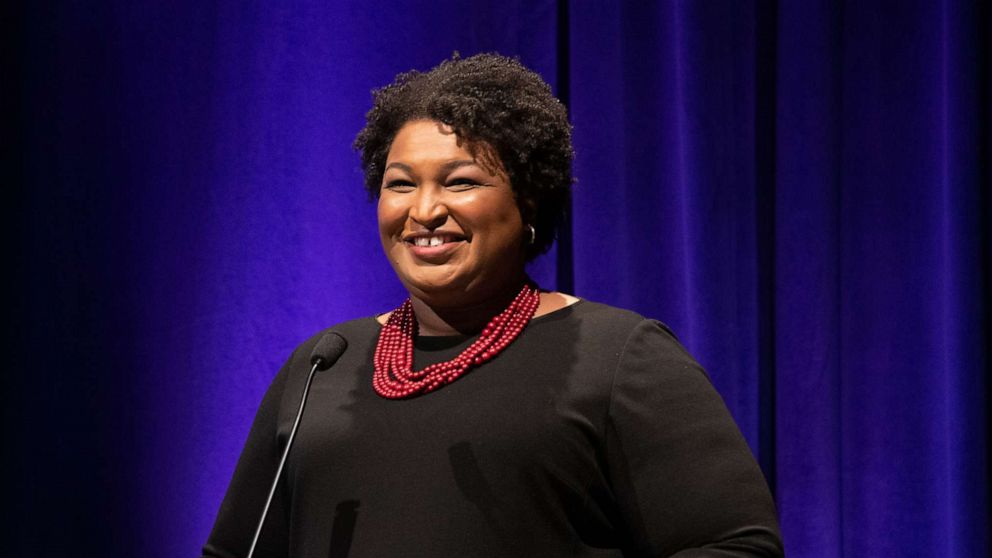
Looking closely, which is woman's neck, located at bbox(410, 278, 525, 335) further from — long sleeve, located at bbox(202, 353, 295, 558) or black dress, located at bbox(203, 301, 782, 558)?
long sleeve, located at bbox(202, 353, 295, 558)

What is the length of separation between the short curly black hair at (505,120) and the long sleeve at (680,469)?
245 millimetres

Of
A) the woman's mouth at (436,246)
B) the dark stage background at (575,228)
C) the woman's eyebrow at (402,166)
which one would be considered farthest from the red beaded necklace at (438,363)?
the dark stage background at (575,228)

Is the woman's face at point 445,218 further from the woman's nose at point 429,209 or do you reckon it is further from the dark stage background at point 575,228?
the dark stage background at point 575,228

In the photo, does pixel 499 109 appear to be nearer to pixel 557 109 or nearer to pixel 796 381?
pixel 557 109

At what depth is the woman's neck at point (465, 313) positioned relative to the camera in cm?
142

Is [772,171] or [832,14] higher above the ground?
[832,14]

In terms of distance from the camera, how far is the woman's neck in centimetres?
142

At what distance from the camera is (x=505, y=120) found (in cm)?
139

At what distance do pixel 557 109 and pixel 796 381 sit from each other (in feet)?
2.50

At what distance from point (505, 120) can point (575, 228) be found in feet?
2.33

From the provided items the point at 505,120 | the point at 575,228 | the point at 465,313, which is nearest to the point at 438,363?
the point at 465,313

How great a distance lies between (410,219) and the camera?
1.37 meters

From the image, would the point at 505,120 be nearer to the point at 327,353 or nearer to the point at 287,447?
the point at 327,353

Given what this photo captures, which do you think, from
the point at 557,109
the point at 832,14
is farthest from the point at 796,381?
the point at 557,109
